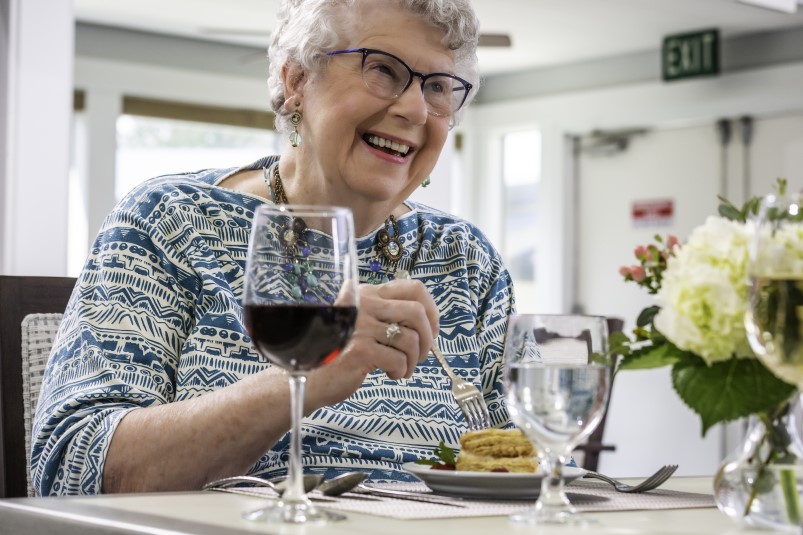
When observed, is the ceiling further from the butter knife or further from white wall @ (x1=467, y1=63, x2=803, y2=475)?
the butter knife

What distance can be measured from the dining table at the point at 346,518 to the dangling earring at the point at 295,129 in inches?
31.0

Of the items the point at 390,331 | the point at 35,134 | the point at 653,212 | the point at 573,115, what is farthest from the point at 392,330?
the point at 573,115

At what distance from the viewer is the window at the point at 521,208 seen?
25.5 ft

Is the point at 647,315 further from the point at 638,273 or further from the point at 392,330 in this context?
the point at 392,330

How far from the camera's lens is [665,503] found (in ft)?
→ 3.54

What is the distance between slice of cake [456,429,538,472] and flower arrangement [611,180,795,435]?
262mm

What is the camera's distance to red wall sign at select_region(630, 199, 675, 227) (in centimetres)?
689

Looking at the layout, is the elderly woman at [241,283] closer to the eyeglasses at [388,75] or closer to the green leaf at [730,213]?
the eyeglasses at [388,75]

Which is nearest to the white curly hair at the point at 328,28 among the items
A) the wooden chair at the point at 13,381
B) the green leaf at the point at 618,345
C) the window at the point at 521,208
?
the wooden chair at the point at 13,381

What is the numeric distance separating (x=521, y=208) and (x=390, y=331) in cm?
685

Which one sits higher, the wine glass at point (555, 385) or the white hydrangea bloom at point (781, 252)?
the white hydrangea bloom at point (781, 252)

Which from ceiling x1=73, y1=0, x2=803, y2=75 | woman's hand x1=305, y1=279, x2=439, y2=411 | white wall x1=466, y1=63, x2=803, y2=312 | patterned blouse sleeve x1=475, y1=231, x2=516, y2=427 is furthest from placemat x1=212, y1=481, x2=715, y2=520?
white wall x1=466, y1=63, x2=803, y2=312

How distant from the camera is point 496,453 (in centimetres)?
112

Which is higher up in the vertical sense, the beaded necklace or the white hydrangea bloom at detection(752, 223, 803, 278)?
the beaded necklace
